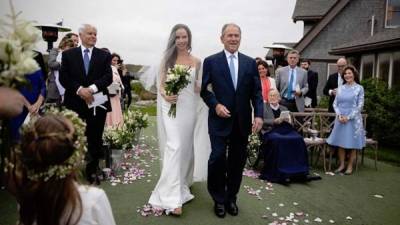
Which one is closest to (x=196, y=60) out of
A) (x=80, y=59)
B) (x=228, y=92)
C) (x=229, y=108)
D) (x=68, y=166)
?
(x=228, y=92)

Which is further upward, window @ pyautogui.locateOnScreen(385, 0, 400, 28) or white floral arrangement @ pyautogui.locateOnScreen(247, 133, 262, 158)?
window @ pyautogui.locateOnScreen(385, 0, 400, 28)

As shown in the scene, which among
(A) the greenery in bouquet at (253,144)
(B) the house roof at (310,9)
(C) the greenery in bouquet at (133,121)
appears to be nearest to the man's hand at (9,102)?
(C) the greenery in bouquet at (133,121)

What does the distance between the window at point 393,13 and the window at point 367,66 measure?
3597 mm

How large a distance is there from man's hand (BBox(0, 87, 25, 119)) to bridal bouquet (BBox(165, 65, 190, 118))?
3.36 metres

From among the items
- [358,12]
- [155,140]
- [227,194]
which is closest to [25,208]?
[227,194]

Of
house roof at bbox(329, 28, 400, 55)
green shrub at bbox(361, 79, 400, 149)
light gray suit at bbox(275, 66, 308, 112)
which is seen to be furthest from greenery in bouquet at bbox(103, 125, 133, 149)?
house roof at bbox(329, 28, 400, 55)

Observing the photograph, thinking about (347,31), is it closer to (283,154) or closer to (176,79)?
(283,154)

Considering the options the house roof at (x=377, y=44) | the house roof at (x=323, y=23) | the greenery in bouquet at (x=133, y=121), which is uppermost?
the house roof at (x=323, y=23)

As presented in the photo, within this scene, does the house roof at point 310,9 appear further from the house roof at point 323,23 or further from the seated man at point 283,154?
the seated man at point 283,154

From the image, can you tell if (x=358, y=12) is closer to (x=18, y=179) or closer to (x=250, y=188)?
(x=250, y=188)

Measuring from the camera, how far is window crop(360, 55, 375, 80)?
1639cm

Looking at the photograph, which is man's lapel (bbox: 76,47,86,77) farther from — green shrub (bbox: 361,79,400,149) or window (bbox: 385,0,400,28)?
window (bbox: 385,0,400,28)

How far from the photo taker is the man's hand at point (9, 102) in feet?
6.63

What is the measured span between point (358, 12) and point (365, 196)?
16821 millimetres
